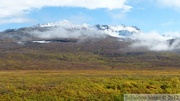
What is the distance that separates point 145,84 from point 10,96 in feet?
40.8

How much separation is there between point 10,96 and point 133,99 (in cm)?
888

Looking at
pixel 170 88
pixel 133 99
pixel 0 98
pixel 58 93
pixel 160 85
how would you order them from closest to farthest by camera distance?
pixel 133 99 < pixel 0 98 < pixel 58 93 < pixel 170 88 < pixel 160 85

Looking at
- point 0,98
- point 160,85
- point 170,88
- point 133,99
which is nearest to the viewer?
point 133,99

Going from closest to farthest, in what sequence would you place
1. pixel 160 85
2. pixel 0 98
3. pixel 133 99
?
pixel 133 99
pixel 0 98
pixel 160 85

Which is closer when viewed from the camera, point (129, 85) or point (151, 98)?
point (151, 98)

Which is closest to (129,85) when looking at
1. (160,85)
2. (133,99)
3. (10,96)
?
(160,85)

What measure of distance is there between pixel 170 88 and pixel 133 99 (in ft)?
26.7

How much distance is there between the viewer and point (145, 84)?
3222 centimetres

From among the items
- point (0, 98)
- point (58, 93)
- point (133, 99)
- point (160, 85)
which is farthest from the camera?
point (160, 85)

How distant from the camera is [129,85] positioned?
31281 mm

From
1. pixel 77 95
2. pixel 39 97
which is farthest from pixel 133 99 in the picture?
pixel 39 97

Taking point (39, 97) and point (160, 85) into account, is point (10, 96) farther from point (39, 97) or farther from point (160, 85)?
point (160, 85)

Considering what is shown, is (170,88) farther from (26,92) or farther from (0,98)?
(0,98)

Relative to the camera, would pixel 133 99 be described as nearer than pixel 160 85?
Yes
